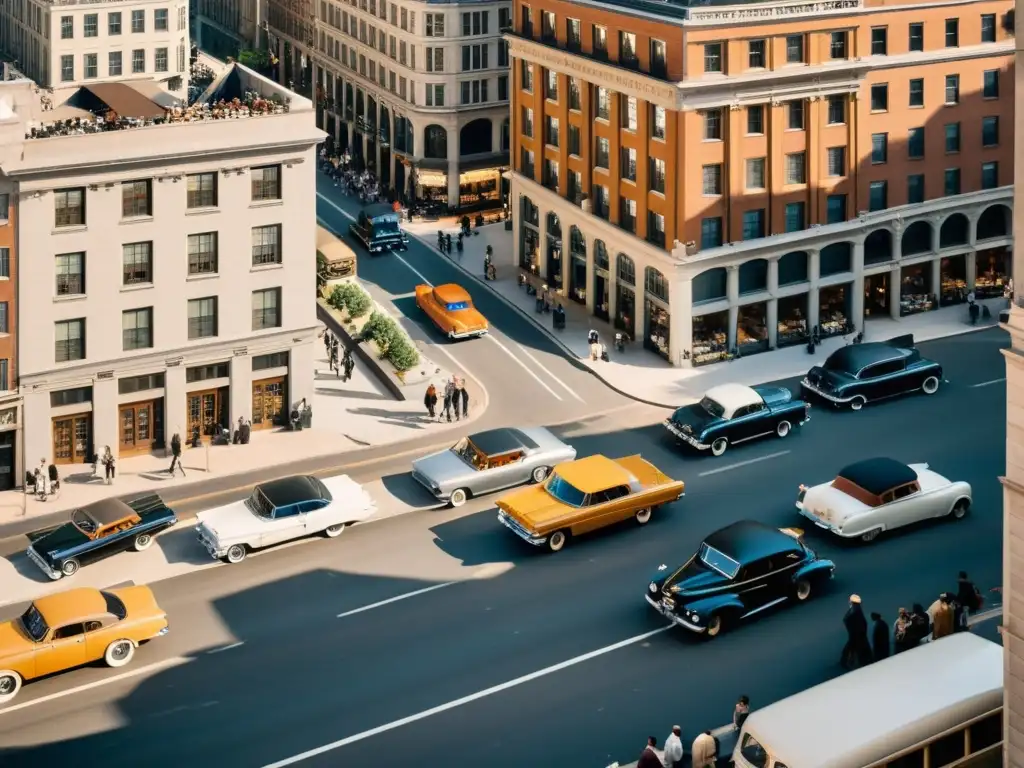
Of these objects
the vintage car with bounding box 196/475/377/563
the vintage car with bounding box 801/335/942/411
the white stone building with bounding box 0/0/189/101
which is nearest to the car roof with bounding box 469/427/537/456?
the vintage car with bounding box 196/475/377/563

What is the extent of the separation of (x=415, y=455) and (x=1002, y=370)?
100 ft

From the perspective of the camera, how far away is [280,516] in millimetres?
64625

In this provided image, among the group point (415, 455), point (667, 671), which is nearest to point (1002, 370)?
point (415, 455)

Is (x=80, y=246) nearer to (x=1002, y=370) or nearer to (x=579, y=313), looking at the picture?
(x=579, y=313)

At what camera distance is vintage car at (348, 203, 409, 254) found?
109938 millimetres

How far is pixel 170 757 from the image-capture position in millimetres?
50938

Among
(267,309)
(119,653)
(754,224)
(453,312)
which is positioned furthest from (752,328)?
(119,653)

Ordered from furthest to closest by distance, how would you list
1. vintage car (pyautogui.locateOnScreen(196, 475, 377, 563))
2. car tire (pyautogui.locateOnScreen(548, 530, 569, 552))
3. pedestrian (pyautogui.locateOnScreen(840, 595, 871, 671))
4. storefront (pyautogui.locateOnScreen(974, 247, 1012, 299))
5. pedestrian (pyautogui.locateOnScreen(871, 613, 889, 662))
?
storefront (pyautogui.locateOnScreen(974, 247, 1012, 299)) < vintage car (pyautogui.locateOnScreen(196, 475, 377, 563)) < car tire (pyautogui.locateOnScreen(548, 530, 569, 552)) < pedestrian (pyautogui.locateOnScreen(871, 613, 889, 662)) < pedestrian (pyautogui.locateOnScreen(840, 595, 871, 671))

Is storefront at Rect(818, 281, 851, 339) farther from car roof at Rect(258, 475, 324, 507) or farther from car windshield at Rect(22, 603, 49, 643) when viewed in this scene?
car windshield at Rect(22, 603, 49, 643)

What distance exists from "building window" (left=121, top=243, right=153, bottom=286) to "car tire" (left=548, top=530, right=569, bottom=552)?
22.5 meters

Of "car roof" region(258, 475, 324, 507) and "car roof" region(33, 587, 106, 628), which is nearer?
"car roof" region(33, 587, 106, 628)

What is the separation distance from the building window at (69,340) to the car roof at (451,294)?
84.6 feet

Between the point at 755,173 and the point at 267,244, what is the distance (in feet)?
86.8

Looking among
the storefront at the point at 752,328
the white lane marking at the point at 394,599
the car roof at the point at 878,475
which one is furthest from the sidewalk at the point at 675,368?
the white lane marking at the point at 394,599
